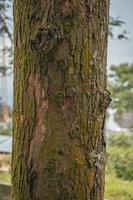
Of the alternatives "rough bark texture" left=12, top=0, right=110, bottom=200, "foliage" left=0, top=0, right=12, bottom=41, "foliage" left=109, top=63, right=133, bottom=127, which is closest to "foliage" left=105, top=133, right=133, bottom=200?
"foliage" left=109, top=63, right=133, bottom=127

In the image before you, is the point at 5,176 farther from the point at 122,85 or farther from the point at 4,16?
the point at 122,85

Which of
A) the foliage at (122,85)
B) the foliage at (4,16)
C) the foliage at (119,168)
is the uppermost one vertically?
the foliage at (4,16)

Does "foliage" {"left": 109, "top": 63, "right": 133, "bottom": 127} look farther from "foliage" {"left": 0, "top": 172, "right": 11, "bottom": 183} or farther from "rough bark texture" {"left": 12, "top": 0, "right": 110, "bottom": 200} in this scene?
"rough bark texture" {"left": 12, "top": 0, "right": 110, "bottom": 200}

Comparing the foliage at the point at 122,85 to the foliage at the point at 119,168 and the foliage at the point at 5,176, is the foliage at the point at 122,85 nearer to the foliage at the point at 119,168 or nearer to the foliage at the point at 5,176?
the foliage at the point at 119,168

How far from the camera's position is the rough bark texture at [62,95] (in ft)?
2.31

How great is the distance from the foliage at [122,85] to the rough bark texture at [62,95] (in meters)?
4.86

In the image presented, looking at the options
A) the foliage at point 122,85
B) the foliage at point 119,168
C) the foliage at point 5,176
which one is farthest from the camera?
the foliage at point 122,85

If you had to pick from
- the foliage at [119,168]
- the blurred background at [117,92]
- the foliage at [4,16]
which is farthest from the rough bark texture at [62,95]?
the blurred background at [117,92]

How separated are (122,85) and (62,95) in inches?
196

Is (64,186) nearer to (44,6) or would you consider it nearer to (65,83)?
(65,83)

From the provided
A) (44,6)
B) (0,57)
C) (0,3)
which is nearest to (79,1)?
(44,6)

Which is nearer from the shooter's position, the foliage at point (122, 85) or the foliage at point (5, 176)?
the foliage at point (5, 176)

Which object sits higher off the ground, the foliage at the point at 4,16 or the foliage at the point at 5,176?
the foliage at the point at 4,16

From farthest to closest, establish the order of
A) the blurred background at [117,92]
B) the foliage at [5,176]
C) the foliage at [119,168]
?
the blurred background at [117,92], the foliage at [5,176], the foliage at [119,168]
